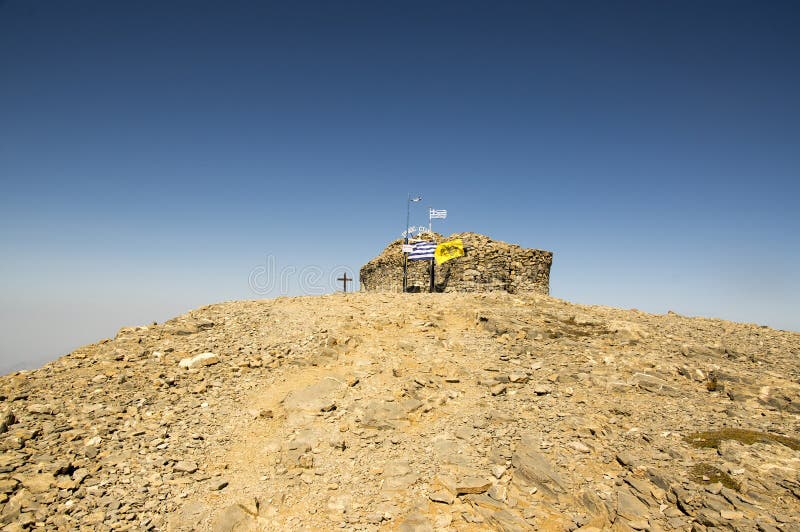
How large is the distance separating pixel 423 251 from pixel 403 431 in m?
17.3

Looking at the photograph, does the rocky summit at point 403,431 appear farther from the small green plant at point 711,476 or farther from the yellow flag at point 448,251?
the yellow flag at point 448,251

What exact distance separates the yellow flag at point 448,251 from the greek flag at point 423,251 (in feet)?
1.21

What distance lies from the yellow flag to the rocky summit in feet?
36.5

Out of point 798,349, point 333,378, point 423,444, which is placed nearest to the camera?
point 423,444

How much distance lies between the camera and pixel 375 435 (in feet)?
30.6

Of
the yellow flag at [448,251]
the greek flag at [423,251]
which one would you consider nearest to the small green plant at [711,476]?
the yellow flag at [448,251]

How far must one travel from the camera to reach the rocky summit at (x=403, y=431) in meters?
7.02

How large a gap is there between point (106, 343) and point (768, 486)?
17687 mm

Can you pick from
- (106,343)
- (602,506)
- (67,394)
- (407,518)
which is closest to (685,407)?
(602,506)

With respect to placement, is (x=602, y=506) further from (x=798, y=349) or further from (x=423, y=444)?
(x=798, y=349)

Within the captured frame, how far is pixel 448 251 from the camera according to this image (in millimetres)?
25875

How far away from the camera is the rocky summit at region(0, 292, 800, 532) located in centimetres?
702

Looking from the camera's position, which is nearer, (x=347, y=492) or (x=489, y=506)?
(x=489, y=506)

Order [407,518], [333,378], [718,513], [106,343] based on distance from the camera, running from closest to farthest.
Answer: [718,513], [407,518], [333,378], [106,343]
